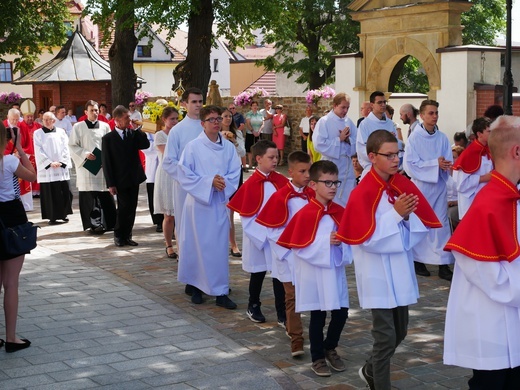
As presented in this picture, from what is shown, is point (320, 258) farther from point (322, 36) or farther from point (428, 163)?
point (322, 36)

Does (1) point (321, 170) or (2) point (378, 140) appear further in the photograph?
(1) point (321, 170)

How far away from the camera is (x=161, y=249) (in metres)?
12.5

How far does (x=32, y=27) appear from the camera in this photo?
43094 mm

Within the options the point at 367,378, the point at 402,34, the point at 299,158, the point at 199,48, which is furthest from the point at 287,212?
the point at 402,34

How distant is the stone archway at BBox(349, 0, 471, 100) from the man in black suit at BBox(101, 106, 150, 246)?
8.14 meters

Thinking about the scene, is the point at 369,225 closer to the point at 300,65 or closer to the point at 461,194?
the point at 461,194

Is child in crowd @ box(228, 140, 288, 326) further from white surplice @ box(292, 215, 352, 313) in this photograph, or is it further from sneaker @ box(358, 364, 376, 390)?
sneaker @ box(358, 364, 376, 390)

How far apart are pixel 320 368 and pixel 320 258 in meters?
0.78

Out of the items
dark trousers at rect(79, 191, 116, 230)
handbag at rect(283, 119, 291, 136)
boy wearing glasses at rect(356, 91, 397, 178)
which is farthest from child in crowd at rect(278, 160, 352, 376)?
handbag at rect(283, 119, 291, 136)

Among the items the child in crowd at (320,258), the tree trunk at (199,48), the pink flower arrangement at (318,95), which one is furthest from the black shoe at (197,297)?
the pink flower arrangement at (318,95)

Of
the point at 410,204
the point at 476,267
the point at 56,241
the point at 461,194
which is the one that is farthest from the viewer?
the point at 56,241

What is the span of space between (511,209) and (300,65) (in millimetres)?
34574

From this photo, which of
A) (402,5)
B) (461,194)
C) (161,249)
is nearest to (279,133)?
(402,5)

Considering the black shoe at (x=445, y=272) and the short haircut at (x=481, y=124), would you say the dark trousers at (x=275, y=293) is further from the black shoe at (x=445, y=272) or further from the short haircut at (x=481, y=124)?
the short haircut at (x=481, y=124)
